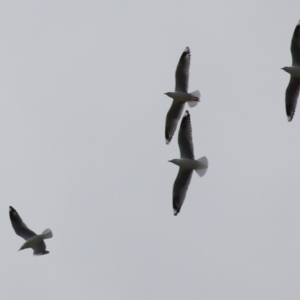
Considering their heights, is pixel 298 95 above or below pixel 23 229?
above

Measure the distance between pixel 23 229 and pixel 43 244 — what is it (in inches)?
30.8

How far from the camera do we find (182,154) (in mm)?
27828

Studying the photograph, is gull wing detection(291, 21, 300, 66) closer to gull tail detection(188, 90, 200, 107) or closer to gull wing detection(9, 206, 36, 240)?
gull tail detection(188, 90, 200, 107)

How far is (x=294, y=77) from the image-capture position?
93.1ft

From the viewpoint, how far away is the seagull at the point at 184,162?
27.6 meters

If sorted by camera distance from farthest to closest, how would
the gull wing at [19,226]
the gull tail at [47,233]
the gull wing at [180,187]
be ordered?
the gull wing at [19,226] < the gull wing at [180,187] < the gull tail at [47,233]

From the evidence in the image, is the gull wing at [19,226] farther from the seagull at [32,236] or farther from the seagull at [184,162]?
the seagull at [184,162]

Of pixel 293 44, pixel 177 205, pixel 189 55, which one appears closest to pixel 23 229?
pixel 177 205

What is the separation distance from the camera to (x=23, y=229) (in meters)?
28.2

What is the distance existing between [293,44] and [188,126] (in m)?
2.96

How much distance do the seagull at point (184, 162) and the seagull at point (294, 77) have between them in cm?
253

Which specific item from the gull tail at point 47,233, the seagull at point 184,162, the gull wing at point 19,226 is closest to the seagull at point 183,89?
the seagull at point 184,162

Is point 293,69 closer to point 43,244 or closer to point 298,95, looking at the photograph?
point 298,95

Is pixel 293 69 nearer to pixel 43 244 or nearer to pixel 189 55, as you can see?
pixel 189 55
